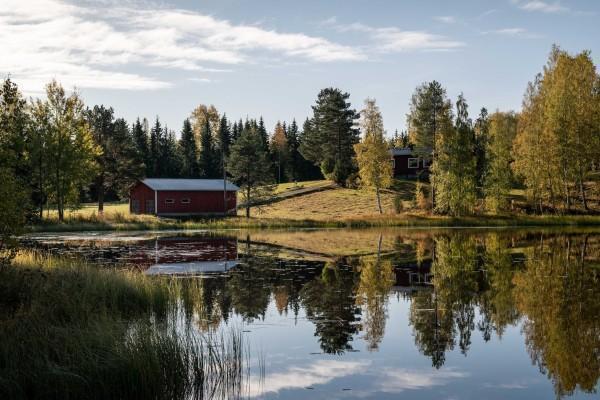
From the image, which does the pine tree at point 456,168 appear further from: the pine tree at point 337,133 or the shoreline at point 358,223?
the pine tree at point 337,133

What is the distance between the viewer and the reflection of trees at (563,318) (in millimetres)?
11531

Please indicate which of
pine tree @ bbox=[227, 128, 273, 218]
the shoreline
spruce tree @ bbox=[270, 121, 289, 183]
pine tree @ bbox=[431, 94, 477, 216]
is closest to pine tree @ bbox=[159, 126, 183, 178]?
spruce tree @ bbox=[270, 121, 289, 183]

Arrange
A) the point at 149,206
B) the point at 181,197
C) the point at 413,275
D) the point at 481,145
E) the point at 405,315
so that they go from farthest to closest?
the point at 481,145, the point at 149,206, the point at 181,197, the point at 413,275, the point at 405,315

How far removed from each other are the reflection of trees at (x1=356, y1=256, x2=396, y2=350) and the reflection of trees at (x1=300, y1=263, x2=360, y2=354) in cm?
33

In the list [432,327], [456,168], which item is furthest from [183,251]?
[456,168]

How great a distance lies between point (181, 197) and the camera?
68375mm

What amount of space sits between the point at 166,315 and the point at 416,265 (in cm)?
1494

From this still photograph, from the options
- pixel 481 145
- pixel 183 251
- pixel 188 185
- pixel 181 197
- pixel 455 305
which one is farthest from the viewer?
pixel 481 145

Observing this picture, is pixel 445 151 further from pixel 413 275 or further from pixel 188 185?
pixel 413 275

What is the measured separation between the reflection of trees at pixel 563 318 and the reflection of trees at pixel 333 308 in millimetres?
4205

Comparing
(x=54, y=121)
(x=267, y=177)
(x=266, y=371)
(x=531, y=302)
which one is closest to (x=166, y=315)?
(x=266, y=371)

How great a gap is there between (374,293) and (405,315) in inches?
128

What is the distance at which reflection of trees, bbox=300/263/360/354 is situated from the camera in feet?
46.2

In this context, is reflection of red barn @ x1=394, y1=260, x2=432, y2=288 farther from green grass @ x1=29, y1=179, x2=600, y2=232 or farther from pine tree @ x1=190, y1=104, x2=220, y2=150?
pine tree @ x1=190, y1=104, x2=220, y2=150
